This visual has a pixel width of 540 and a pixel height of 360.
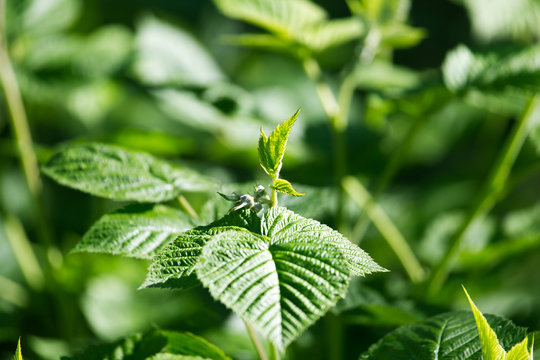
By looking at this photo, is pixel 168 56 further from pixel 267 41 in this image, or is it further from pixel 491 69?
pixel 491 69

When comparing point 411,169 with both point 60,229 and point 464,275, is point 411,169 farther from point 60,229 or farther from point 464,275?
point 60,229

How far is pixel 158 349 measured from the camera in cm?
56

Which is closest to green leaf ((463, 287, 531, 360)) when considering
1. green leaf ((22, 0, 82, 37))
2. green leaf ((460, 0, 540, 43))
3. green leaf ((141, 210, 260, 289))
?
green leaf ((141, 210, 260, 289))

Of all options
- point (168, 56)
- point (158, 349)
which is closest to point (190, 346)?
point (158, 349)

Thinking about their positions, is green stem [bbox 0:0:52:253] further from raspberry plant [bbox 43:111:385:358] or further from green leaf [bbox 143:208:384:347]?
green leaf [bbox 143:208:384:347]

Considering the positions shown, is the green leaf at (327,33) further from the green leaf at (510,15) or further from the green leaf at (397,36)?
the green leaf at (510,15)

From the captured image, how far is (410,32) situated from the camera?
929 mm

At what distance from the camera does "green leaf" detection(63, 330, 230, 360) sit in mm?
552

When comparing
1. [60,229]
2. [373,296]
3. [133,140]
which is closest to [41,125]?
[60,229]

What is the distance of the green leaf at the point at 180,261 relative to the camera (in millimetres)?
443

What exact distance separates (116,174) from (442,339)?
393 mm

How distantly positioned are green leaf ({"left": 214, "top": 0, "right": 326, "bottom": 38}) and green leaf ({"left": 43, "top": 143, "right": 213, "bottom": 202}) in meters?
0.37

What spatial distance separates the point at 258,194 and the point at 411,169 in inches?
54.5

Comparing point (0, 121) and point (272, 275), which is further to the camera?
point (0, 121)
